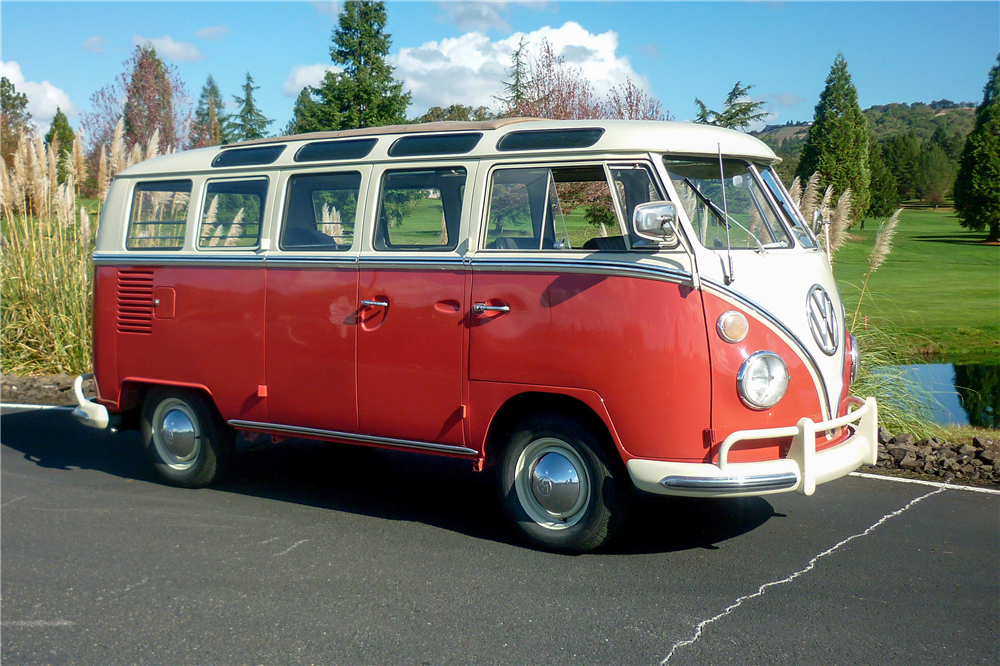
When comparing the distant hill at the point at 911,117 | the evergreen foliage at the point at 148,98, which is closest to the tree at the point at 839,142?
the evergreen foliage at the point at 148,98

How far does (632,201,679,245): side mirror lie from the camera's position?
4633mm

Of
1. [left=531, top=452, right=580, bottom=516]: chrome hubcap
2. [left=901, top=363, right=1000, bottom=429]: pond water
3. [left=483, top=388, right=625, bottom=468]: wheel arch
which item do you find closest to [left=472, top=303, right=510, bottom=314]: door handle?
[left=483, top=388, right=625, bottom=468]: wheel arch

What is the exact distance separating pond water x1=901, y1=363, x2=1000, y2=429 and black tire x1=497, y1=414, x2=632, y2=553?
16.2 feet

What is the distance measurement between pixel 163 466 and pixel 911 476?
5917mm

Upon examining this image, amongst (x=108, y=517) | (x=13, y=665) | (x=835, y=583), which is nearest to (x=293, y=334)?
(x=108, y=517)

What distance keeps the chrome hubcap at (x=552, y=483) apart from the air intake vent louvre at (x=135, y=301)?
131 inches

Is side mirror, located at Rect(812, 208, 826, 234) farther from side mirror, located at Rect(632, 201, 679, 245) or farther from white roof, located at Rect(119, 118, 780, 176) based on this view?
side mirror, located at Rect(632, 201, 679, 245)

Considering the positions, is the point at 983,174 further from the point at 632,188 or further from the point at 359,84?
the point at 632,188

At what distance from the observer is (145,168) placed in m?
7.16

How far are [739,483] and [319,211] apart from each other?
3.46m

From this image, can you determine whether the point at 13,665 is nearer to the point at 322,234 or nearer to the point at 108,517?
the point at 108,517

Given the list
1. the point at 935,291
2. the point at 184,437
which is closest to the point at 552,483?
the point at 184,437

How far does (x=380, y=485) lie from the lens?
688 centimetres

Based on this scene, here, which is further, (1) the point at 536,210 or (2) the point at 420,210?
(2) the point at 420,210
